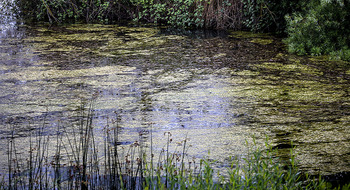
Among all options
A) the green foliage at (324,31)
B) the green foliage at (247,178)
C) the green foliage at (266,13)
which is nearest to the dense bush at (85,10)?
the green foliage at (266,13)

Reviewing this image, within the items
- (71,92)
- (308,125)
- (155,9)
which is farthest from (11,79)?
(155,9)

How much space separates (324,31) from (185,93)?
2.85 m

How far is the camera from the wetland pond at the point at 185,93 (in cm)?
293

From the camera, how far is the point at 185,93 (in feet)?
13.3

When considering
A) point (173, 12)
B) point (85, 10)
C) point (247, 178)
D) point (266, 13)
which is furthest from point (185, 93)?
point (85, 10)

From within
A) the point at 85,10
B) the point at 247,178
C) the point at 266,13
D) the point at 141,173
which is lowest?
the point at 141,173

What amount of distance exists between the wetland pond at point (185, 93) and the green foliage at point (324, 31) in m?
0.29

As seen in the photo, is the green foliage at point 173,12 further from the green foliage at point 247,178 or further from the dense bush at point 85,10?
the green foliage at point 247,178

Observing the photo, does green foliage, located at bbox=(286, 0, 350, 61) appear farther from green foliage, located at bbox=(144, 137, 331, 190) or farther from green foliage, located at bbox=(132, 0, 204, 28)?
green foliage, located at bbox=(144, 137, 331, 190)

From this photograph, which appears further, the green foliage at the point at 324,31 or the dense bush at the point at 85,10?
the dense bush at the point at 85,10

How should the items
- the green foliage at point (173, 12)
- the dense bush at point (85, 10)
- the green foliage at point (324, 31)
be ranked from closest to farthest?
the green foliage at point (324, 31), the green foliage at point (173, 12), the dense bush at point (85, 10)

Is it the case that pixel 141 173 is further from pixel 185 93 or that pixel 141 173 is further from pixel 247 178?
pixel 185 93

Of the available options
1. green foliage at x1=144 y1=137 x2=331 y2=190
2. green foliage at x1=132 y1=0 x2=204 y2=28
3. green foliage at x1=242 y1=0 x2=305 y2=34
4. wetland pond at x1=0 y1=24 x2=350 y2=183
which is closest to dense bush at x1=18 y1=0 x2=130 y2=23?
green foliage at x1=132 y1=0 x2=204 y2=28

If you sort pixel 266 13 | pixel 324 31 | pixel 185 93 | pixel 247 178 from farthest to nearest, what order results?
pixel 266 13
pixel 324 31
pixel 185 93
pixel 247 178
